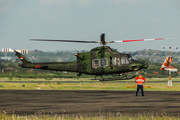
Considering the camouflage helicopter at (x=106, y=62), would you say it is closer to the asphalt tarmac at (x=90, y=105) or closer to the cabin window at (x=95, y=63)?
the cabin window at (x=95, y=63)

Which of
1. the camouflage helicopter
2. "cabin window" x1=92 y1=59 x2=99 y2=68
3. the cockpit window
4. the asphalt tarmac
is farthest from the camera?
"cabin window" x1=92 y1=59 x2=99 y2=68

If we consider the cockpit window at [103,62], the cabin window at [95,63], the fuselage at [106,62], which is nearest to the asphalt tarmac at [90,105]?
the fuselage at [106,62]

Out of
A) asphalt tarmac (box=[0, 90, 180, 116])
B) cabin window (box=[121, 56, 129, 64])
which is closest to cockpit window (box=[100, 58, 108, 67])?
cabin window (box=[121, 56, 129, 64])

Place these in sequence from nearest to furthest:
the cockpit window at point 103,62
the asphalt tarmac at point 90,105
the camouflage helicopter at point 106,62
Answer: the asphalt tarmac at point 90,105
the camouflage helicopter at point 106,62
the cockpit window at point 103,62

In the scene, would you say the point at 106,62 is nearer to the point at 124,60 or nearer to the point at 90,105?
the point at 124,60

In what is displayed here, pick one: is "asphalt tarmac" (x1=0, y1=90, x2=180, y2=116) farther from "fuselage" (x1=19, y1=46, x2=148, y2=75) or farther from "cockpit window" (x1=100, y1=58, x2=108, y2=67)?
"cockpit window" (x1=100, y1=58, x2=108, y2=67)

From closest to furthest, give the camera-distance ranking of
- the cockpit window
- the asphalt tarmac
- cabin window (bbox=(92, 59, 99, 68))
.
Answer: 1. the asphalt tarmac
2. the cockpit window
3. cabin window (bbox=(92, 59, 99, 68))

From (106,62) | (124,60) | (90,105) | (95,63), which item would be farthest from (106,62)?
(90,105)

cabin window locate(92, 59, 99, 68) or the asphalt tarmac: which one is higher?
cabin window locate(92, 59, 99, 68)

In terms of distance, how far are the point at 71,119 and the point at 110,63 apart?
67.4 feet

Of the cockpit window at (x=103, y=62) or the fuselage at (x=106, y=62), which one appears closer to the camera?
the fuselage at (x=106, y=62)

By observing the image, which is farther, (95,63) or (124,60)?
(95,63)

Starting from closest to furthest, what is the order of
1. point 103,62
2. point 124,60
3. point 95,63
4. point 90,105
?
point 90,105
point 124,60
point 103,62
point 95,63

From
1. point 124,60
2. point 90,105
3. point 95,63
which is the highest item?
point 124,60
